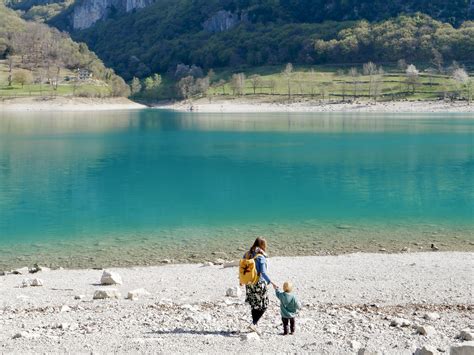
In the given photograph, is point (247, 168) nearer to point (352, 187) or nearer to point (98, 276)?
point (352, 187)

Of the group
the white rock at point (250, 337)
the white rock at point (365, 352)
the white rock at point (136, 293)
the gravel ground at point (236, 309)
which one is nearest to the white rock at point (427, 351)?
the gravel ground at point (236, 309)

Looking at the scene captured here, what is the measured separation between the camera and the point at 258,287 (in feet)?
42.5

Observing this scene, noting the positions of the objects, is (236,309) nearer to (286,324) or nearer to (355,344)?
(286,324)

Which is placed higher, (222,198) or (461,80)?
(461,80)

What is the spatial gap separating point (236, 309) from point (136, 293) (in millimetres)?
3191

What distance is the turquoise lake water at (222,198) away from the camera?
25578mm

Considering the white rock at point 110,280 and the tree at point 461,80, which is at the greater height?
the tree at point 461,80

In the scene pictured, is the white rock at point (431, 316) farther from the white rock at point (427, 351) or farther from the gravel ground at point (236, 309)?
the white rock at point (427, 351)

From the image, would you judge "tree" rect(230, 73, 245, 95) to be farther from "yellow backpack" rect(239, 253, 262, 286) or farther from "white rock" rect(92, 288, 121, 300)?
"yellow backpack" rect(239, 253, 262, 286)

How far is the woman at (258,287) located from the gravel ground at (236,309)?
1.56 ft

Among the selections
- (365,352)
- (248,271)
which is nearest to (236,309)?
(248,271)

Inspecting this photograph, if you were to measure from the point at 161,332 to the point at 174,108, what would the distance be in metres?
187

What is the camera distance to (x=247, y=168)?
50.7 metres

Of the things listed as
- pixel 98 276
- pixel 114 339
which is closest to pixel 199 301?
pixel 114 339
